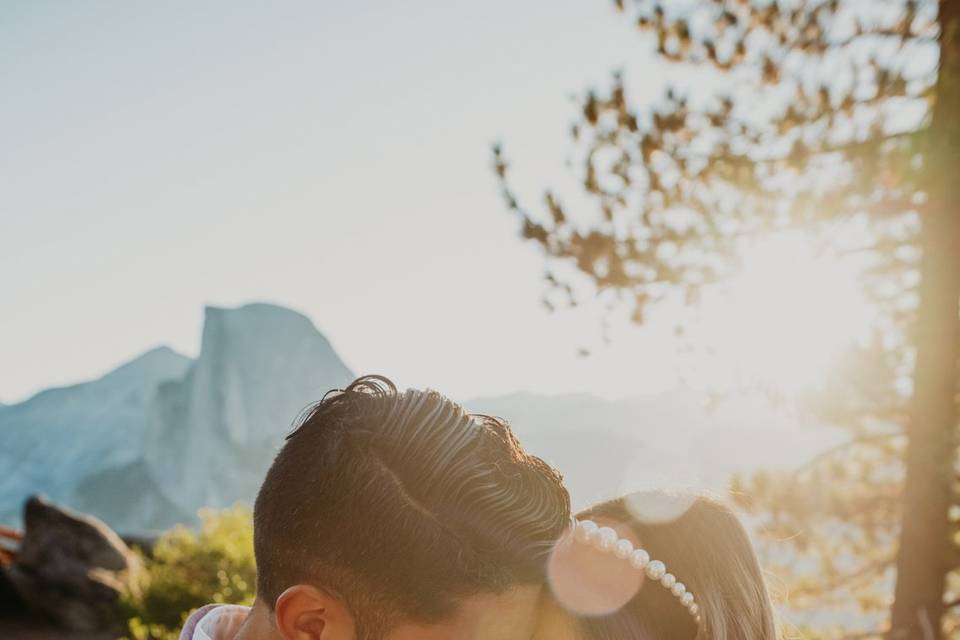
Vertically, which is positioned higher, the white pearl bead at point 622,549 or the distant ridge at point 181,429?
the white pearl bead at point 622,549

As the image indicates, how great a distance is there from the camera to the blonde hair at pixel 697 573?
2400mm

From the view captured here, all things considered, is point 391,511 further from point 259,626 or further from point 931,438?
point 931,438

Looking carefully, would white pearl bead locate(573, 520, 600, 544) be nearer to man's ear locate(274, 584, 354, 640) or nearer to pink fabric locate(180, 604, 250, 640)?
man's ear locate(274, 584, 354, 640)

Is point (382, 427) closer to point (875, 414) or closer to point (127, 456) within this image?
point (875, 414)

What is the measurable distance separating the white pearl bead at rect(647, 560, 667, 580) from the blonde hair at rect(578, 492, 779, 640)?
39 millimetres

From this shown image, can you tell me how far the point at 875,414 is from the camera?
23.3ft

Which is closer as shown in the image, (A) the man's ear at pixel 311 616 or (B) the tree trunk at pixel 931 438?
(A) the man's ear at pixel 311 616

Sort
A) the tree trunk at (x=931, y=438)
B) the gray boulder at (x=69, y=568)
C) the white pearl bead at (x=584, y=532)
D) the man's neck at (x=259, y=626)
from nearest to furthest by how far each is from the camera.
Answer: the man's neck at (x=259, y=626) < the white pearl bead at (x=584, y=532) < the tree trunk at (x=931, y=438) < the gray boulder at (x=69, y=568)

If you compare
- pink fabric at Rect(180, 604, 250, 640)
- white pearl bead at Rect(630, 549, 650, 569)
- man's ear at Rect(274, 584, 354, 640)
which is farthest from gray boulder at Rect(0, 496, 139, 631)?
man's ear at Rect(274, 584, 354, 640)

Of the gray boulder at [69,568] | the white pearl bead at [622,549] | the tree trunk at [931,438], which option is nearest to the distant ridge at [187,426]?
the gray boulder at [69,568]

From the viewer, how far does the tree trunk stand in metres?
5.88

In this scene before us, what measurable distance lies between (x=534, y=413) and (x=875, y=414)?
213 feet

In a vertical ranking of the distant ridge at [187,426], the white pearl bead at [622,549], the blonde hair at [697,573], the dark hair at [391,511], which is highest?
the dark hair at [391,511]

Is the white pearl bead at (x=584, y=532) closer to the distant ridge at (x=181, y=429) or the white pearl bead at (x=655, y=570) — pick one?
the white pearl bead at (x=655, y=570)
